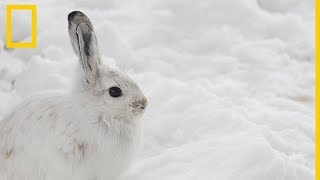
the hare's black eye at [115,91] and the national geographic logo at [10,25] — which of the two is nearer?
the hare's black eye at [115,91]

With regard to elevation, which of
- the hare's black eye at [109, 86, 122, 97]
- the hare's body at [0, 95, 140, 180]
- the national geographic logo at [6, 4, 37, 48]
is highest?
the national geographic logo at [6, 4, 37, 48]

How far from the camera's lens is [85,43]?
2.76 m

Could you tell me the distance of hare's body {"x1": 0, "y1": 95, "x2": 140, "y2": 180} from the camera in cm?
270

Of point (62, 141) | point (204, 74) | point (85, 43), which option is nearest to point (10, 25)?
point (204, 74)

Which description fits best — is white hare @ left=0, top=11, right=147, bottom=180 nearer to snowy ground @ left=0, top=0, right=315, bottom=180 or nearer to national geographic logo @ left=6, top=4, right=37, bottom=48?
snowy ground @ left=0, top=0, right=315, bottom=180

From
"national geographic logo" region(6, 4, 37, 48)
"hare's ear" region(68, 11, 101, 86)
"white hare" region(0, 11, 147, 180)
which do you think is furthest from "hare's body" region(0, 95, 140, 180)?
"national geographic logo" region(6, 4, 37, 48)

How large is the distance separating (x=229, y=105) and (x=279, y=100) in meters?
A: 0.35

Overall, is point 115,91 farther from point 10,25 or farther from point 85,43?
point 10,25

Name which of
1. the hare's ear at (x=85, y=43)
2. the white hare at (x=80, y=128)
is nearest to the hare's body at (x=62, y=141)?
the white hare at (x=80, y=128)

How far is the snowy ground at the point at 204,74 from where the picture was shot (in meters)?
2.98

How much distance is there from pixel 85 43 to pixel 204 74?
135cm

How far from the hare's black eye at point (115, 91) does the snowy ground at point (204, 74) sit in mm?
295

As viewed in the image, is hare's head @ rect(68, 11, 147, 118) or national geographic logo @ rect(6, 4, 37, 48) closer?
hare's head @ rect(68, 11, 147, 118)

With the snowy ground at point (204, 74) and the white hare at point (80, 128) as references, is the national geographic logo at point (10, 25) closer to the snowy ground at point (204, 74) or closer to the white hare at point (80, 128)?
the snowy ground at point (204, 74)
